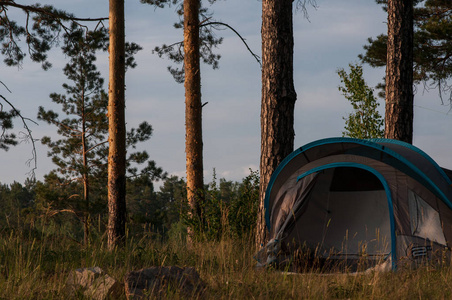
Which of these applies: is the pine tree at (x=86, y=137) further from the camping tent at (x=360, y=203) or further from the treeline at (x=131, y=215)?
the camping tent at (x=360, y=203)

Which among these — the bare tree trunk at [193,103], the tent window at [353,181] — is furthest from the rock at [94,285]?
the bare tree trunk at [193,103]

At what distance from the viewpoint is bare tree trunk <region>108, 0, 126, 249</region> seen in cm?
1051

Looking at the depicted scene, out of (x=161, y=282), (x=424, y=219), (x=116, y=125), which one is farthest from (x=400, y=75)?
(x=161, y=282)

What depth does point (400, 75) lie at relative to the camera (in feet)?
33.8

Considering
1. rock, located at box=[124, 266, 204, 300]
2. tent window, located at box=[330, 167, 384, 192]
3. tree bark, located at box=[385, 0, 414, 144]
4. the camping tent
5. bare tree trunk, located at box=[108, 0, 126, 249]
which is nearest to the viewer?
rock, located at box=[124, 266, 204, 300]

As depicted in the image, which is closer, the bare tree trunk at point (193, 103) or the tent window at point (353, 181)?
the tent window at point (353, 181)

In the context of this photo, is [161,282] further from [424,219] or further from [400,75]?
[400,75]

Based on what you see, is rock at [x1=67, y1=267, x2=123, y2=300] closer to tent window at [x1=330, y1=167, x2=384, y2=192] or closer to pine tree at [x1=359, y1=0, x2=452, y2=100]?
tent window at [x1=330, y1=167, x2=384, y2=192]

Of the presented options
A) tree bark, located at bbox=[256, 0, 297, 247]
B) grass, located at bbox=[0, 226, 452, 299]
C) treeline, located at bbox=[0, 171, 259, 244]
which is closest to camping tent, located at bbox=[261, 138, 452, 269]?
tree bark, located at bbox=[256, 0, 297, 247]

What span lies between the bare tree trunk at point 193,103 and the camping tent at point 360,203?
362cm

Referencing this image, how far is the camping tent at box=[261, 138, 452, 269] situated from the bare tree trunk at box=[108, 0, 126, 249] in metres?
4.35

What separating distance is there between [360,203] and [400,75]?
3.64 meters

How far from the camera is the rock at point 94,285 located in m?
4.43

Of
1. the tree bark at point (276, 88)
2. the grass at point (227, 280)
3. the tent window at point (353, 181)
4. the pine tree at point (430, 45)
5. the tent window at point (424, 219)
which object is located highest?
the pine tree at point (430, 45)
